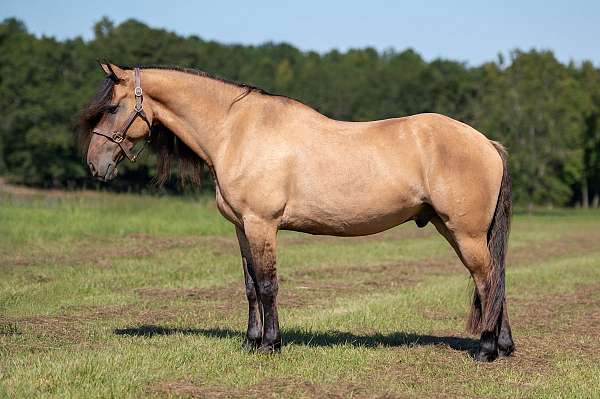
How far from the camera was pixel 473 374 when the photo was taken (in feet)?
21.1

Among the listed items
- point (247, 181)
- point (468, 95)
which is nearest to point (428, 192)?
point (247, 181)

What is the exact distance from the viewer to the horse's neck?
721 cm

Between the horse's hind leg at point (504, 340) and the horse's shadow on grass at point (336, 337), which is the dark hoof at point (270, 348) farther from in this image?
the horse's hind leg at point (504, 340)

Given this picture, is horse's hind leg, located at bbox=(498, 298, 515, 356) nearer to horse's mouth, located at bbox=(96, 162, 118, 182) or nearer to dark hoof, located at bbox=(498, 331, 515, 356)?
dark hoof, located at bbox=(498, 331, 515, 356)

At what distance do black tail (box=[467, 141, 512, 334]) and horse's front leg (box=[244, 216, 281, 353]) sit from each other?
192cm

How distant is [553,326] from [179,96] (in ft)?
16.6

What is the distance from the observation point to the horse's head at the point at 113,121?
7.10 m

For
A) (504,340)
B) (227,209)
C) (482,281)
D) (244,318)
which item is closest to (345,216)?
(227,209)

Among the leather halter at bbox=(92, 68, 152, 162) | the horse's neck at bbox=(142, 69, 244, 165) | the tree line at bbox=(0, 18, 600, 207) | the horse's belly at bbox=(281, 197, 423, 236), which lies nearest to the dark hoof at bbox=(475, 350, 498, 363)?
the horse's belly at bbox=(281, 197, 423, 236)

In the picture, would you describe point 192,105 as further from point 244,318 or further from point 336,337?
point 244,318

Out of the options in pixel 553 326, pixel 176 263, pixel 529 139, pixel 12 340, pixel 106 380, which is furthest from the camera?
pixel 529 139

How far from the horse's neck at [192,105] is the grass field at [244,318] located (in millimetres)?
1935

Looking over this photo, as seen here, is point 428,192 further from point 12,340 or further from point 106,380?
point 12,340

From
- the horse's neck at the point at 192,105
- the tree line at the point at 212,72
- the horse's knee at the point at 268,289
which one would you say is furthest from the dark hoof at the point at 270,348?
the tree line at the point at 212,72
